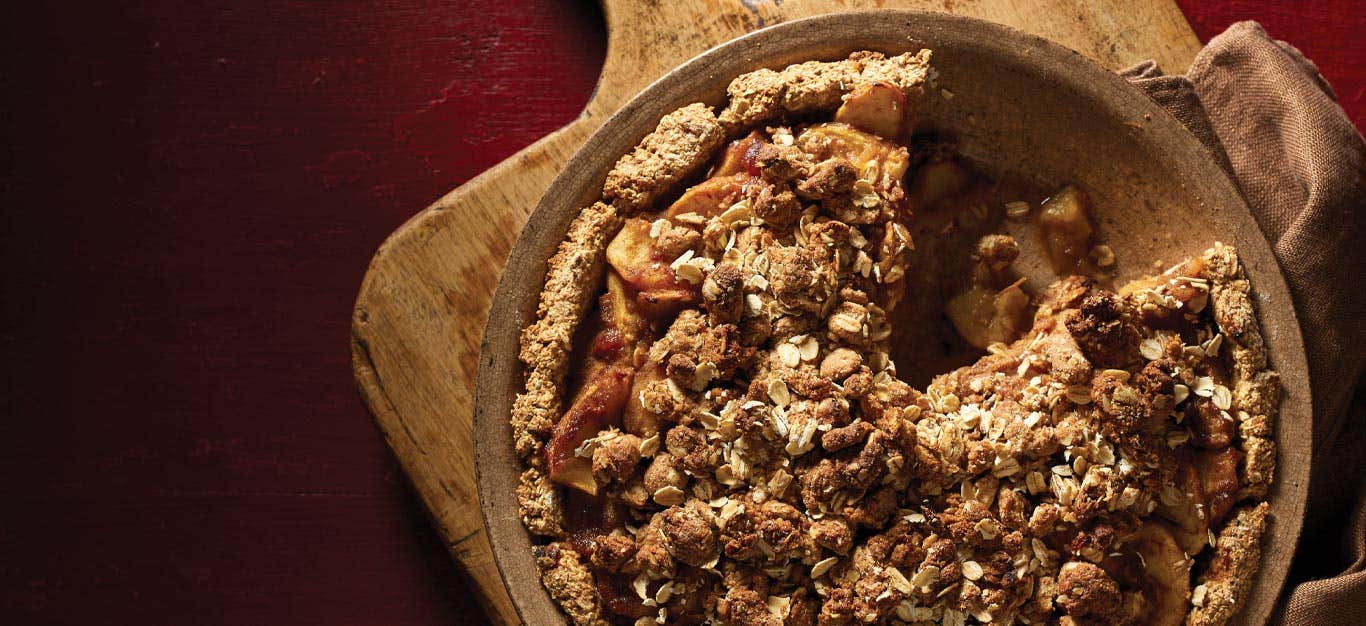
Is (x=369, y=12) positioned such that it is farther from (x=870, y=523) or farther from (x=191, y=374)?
(x=870, y=523)

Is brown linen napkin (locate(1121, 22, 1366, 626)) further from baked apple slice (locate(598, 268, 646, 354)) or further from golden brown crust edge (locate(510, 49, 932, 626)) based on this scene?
baked apple slice (locate(598, 268, 646, 354))

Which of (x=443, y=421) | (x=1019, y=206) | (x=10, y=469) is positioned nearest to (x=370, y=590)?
(x=443, y=421)

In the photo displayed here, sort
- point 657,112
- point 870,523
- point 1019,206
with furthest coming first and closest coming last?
1. point 1019,206
2. point 657,112
3. point 870,523

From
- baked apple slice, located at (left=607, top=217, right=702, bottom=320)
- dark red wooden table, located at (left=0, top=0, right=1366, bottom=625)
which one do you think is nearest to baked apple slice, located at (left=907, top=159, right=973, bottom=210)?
baked apple slice, located at (left=607, top=217, right=702, bottom=320)

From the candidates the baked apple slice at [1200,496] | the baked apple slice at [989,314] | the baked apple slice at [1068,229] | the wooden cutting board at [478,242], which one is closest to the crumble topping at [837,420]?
the baked apple slice at [1200,496]

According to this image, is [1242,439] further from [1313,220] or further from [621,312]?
[621,312]

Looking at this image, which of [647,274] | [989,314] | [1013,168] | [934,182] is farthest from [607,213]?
[1013,168]
